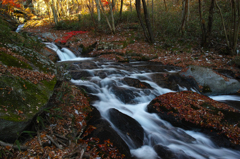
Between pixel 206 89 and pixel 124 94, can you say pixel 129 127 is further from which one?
pixel 206 89

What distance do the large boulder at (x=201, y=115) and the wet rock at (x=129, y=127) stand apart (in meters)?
1.23

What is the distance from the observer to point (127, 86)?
7281 millimetres

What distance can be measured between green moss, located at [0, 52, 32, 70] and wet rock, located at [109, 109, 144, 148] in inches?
121

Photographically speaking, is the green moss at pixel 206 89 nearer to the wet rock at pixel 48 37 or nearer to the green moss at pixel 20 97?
the green moss at pixel 20 97

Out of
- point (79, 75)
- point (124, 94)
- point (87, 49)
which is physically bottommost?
point (124, 94)

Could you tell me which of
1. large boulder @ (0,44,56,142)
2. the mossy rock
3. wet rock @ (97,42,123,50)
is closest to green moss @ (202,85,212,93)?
large boulder @ (0,44,56,142)

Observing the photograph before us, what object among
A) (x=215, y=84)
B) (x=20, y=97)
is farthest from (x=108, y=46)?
(x=20, y=97)

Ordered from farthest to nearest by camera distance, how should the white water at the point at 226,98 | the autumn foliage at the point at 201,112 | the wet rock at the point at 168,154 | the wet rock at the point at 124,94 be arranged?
the white water at the point at 226,98, the wet rock at the point at 124,94, the autumn foliage at the point at 201,112, the wet rock at the point at 168,154

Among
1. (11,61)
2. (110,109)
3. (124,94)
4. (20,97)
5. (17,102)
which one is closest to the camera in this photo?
(17,102)

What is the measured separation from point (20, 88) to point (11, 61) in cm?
116

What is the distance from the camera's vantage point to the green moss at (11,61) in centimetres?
393

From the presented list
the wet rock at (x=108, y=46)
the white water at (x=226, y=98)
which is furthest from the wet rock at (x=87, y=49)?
the white water at (x=226, y=98)

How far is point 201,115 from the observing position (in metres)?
4.95

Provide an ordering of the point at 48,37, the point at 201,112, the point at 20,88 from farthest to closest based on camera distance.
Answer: the point at 48,37 < the point at 201,112 < the point at 20,88
